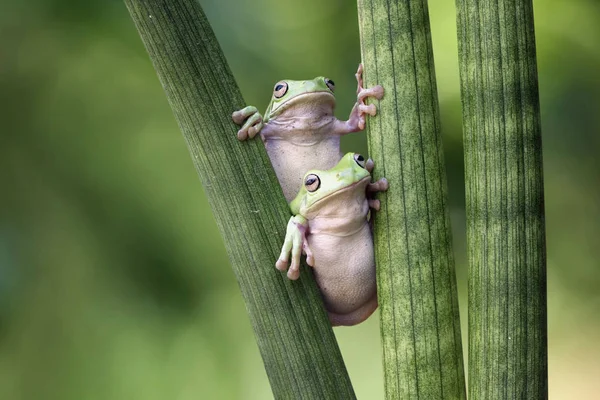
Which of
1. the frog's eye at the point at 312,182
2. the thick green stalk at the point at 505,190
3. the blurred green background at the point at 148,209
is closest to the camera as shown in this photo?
the thick green stalk at the point at 505,190

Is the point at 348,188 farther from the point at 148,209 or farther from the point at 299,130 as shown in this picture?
the point at 148,209

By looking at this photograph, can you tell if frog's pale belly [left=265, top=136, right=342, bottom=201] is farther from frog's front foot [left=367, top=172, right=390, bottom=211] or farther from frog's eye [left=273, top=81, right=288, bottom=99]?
frog's front foot [left=367, top=172, right=390, bottom=211]

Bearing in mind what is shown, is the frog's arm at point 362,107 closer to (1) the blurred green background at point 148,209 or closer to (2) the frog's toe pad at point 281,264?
(2) the frog's toe pad at point 281,264

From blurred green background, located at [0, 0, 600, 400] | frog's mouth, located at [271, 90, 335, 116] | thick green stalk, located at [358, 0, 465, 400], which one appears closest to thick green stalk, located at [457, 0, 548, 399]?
thick green stalk, located at [358, 0, 465, 400]

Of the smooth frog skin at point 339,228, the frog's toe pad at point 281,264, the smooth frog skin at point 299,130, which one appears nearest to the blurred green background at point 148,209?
the smooth frog skin at point 299,130

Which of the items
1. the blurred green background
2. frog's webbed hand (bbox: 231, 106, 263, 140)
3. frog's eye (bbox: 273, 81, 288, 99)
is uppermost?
frog's webbed hand (bbox: 231, 106, 263, 140)


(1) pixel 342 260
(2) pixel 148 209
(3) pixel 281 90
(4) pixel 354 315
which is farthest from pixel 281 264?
(2) pixel 148 209

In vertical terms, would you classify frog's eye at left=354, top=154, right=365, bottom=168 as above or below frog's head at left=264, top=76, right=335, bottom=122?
below
